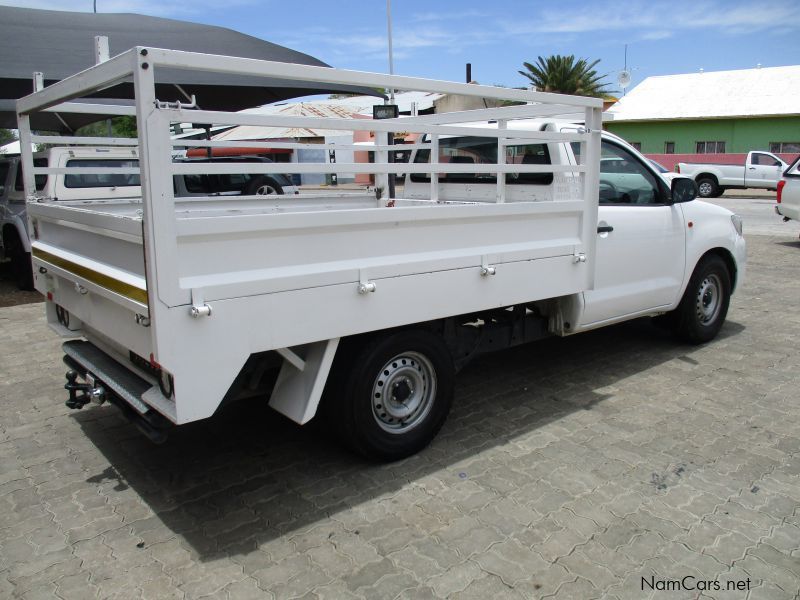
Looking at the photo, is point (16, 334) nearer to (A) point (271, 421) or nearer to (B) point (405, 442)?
(A) point (271, 421)

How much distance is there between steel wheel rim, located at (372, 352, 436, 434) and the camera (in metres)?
3.72

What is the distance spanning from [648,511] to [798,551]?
658 millimetres

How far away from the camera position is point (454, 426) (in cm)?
441

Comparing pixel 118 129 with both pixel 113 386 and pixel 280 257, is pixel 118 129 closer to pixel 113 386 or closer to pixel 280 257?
pixel 113 386

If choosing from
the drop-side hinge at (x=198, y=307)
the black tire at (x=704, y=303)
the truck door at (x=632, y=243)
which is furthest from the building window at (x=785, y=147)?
the drop-side hinge at (x=198, y=307)

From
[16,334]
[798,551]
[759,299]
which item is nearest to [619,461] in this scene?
[798,551]

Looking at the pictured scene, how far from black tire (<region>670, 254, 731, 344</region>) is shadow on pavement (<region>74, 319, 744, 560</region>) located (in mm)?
554

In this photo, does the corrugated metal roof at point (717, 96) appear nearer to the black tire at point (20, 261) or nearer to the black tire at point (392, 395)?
the black tire at point (20, 261)

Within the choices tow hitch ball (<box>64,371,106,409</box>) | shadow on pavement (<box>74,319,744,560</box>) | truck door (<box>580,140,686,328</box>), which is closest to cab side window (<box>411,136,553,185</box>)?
truck door (<box>580,140,686,328</box>)

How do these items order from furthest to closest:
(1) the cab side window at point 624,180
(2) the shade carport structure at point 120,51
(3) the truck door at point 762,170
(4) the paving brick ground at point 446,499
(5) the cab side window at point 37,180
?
(3) the truck door at point 762,170, (2) the shade carport structure at point 120,51, (5) the cab side window at point 37,180, (1) the cab side window at point 624,180, (4) the paving brick ground at point 446,499

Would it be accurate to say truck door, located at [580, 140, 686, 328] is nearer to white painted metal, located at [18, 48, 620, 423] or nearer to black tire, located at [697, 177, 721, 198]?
white painted metal, located at [18, 48, 620, 423]

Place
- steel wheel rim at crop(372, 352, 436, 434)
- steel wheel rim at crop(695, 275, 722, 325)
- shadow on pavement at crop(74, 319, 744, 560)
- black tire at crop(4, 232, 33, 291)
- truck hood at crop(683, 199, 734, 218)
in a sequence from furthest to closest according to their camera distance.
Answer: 1. black tire at crop(4, 232, 33, 291)
2. steel wheel rim at crop(695, 275, 722, 325)
3. truck hood at crop(683, 199, 734, 218)
4. steel wheel rim at crop(372, 352, 436, 434)
5. shadow on pavement at crop(74, 319, 744, 560)

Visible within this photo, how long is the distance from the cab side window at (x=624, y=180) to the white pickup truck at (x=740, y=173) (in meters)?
20.4

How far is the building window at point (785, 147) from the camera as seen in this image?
30.6m
